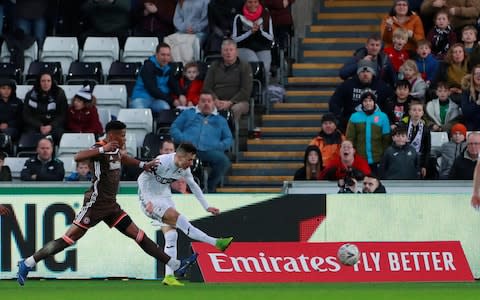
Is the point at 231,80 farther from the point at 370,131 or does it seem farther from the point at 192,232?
the point at 192,232

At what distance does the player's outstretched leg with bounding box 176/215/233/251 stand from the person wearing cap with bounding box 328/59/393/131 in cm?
443

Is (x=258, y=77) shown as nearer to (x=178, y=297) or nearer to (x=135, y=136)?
(x=135, y=136)

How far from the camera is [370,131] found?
73.4 feet

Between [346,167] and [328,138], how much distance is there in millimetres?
1177

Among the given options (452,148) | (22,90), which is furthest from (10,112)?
(452,148)

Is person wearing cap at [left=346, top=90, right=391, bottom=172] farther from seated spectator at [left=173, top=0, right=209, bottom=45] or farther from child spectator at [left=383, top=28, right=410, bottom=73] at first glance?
seated spectator at [left=173, top=0, right=209, bottom=45]

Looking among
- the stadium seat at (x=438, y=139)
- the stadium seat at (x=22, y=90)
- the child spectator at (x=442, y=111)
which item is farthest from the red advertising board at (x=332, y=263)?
the stadium seat at (x=22, y=90)

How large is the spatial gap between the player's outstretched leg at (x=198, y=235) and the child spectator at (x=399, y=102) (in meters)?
4.43

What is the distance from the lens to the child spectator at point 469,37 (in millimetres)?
23609

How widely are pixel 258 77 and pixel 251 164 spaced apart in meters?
1.59

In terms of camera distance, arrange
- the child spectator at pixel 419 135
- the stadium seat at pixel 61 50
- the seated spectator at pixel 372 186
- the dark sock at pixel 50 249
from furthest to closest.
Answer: the stadium seat at pixel 61 50
the child spectator at pixel 419 135
the seated spectator at pixel 372 186
the dark sock at pixel 50 249

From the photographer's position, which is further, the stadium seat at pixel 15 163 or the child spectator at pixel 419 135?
the stadium seat at pixel 15 163

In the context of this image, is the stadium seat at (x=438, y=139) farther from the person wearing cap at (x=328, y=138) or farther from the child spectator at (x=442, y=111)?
the person wearing cap at (x=328, y=138)

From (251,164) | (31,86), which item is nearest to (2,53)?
(31,86)
